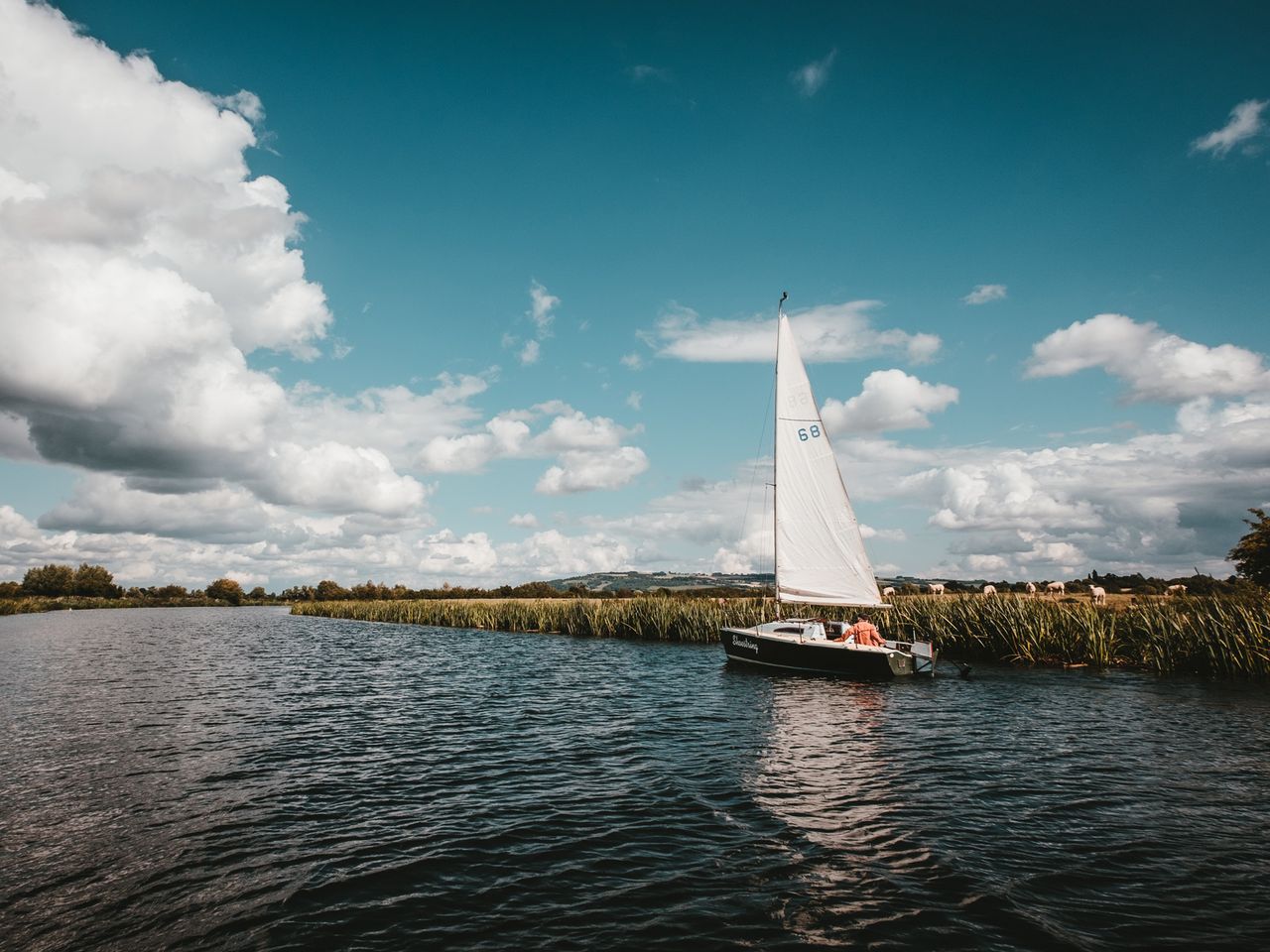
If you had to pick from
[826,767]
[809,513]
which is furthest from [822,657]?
[826,767]

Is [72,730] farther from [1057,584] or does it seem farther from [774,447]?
[1057,584]

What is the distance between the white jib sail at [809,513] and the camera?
31.9 m

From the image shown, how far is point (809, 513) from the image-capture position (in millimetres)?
32469

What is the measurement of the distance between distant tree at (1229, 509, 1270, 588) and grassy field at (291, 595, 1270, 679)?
83.3 ft

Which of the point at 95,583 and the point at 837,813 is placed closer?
the point at 837,813

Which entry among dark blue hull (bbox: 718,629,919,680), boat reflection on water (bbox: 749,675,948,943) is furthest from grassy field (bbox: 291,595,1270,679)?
boat reflection on water (bbox: 749,675,948,943)

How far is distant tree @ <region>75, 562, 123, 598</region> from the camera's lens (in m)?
182

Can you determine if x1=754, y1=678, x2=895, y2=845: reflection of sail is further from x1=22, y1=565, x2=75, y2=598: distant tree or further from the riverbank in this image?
x1=22, y1=565, x2=75, y2=598: distant tree

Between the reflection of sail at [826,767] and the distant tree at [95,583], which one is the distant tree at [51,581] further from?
the reflection of sail at [826,767]

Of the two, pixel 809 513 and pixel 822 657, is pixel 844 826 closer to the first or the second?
pixel 822 657

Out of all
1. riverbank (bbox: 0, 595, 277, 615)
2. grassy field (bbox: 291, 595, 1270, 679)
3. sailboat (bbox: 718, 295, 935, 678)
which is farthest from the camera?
riverbank (bbox: 0, 595, 277, 615)

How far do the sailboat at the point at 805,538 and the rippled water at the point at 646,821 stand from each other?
16.9 feet

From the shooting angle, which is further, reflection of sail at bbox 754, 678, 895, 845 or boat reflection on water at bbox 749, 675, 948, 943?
reflection of sail at bbox 754, 678, 895, 845

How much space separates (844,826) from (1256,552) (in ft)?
211
